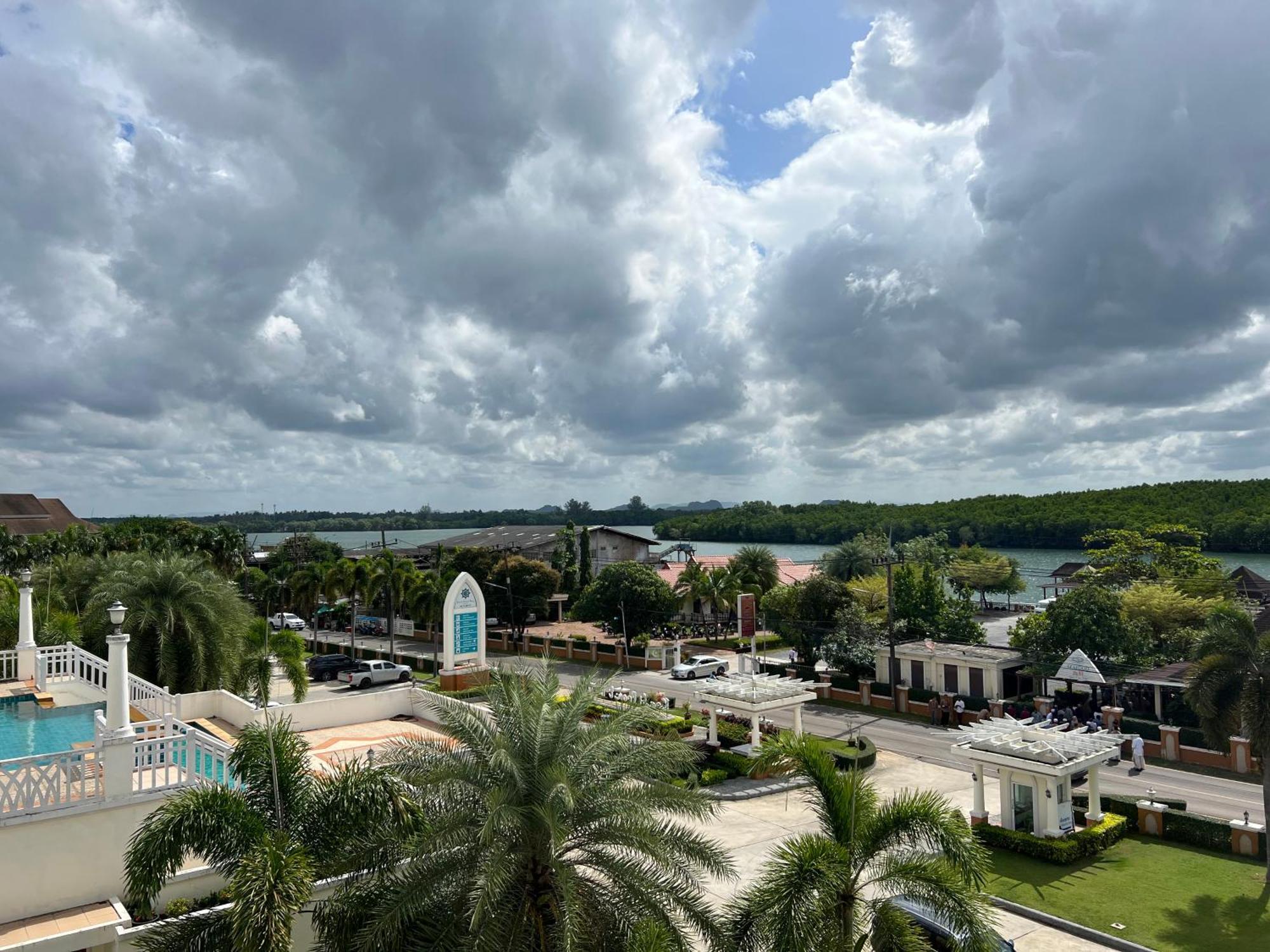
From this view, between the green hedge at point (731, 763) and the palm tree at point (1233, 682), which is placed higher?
the palm tree at point (1233, 682)

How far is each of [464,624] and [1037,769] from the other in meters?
23.9

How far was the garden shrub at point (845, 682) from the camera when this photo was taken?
38.6 metres

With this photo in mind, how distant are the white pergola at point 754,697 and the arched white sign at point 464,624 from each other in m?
12.3

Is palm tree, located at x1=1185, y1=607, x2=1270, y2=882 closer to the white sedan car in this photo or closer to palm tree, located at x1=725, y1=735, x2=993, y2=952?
palm tree, located at x1=725, y1=735, x2=993, y2=952

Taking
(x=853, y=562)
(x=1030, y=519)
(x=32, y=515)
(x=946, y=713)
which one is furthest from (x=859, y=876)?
(x=1030, y=519)

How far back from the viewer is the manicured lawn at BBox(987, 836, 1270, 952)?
588 inches

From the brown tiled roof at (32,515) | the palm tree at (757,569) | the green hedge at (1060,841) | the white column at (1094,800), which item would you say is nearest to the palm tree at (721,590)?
the palm tree at (757,569)

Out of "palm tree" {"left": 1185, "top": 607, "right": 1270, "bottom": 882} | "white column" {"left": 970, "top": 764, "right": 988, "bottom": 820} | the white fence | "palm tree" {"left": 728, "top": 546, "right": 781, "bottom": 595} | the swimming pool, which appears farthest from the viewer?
"palm tree" {"left": 728, "top": 546, "right": 781, "bottom": 595}

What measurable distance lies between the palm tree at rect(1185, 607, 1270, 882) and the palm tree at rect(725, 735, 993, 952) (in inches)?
414

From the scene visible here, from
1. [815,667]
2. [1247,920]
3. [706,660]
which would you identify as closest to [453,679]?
[706,660]

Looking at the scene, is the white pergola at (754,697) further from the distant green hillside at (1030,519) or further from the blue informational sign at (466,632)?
the distant green hillside at (1030,519)

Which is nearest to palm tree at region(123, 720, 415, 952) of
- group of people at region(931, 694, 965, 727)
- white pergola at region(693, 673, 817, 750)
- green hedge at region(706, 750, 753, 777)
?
green hedge at region(706, 750, 753, 777)

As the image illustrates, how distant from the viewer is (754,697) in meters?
26.7

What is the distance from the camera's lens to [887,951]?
962 cm
